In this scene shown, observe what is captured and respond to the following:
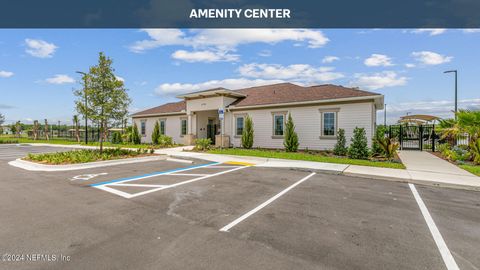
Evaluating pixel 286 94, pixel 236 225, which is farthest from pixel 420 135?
pixel 236 225

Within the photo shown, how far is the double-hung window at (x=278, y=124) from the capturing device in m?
16.9

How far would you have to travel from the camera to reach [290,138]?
1559cm

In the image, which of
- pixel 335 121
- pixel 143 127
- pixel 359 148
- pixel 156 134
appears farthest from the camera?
pixel 143 127

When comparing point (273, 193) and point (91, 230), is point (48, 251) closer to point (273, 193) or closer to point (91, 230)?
point (91, 230)

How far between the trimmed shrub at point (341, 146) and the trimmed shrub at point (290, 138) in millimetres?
2579

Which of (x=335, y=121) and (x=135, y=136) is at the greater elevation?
(x=335, y=121)

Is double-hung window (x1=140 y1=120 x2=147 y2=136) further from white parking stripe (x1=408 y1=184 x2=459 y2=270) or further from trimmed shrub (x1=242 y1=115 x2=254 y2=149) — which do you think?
white parking stripe (x1=408 y1=184 x2=459 y2=270)

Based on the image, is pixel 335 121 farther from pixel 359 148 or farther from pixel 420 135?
pixel 420 135

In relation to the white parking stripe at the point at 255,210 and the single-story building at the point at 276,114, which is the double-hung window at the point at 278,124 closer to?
the single-story building at the point at 276,114

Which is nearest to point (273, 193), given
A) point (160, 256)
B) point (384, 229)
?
point (384, 229)

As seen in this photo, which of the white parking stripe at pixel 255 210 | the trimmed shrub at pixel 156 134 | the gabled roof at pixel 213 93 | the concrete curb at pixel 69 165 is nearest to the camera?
the white parking stripe at pixel 255 210

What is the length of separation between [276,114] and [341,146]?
5297 millimetres

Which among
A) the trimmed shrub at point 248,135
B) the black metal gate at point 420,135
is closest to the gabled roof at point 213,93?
the trimmed shrub at point 248,135

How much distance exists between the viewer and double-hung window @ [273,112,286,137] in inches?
Result: 667
